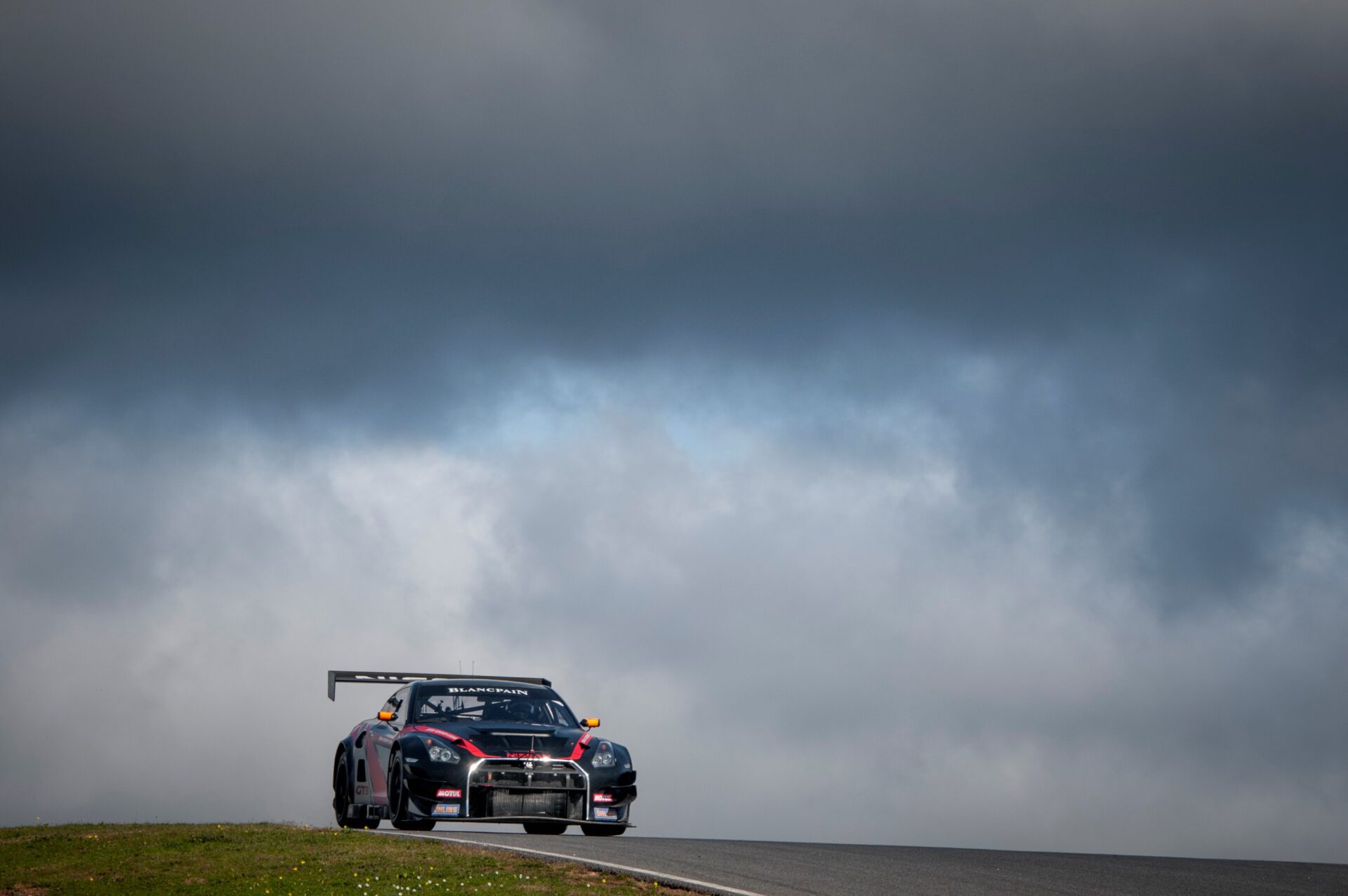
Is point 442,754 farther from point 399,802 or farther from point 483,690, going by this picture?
point 483,690

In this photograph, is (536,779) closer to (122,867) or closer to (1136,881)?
(122,867)

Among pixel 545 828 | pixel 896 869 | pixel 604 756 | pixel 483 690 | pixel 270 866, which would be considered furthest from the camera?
pixel 483 690

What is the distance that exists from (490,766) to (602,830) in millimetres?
1741

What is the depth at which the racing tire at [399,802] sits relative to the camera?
610 inches

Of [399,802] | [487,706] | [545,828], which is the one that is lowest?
[545,828]

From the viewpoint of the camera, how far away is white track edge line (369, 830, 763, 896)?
10.9 metres

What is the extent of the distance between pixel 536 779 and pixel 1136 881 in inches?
239

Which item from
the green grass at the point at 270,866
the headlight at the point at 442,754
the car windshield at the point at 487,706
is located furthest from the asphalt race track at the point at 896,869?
the car windshield at the point at 487,706

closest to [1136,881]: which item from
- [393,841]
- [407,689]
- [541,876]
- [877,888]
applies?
[877,888]

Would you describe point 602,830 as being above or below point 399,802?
below

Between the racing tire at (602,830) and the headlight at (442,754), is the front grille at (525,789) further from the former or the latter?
the racing tire at (602,830)

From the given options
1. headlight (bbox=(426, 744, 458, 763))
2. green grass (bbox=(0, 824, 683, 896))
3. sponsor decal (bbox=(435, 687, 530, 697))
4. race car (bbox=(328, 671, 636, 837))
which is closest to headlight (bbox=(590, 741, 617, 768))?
race car (bbox=(328, 671, 636, 837))

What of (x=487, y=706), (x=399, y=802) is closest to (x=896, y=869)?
(x=399, y=802)

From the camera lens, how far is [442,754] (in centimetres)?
1527
